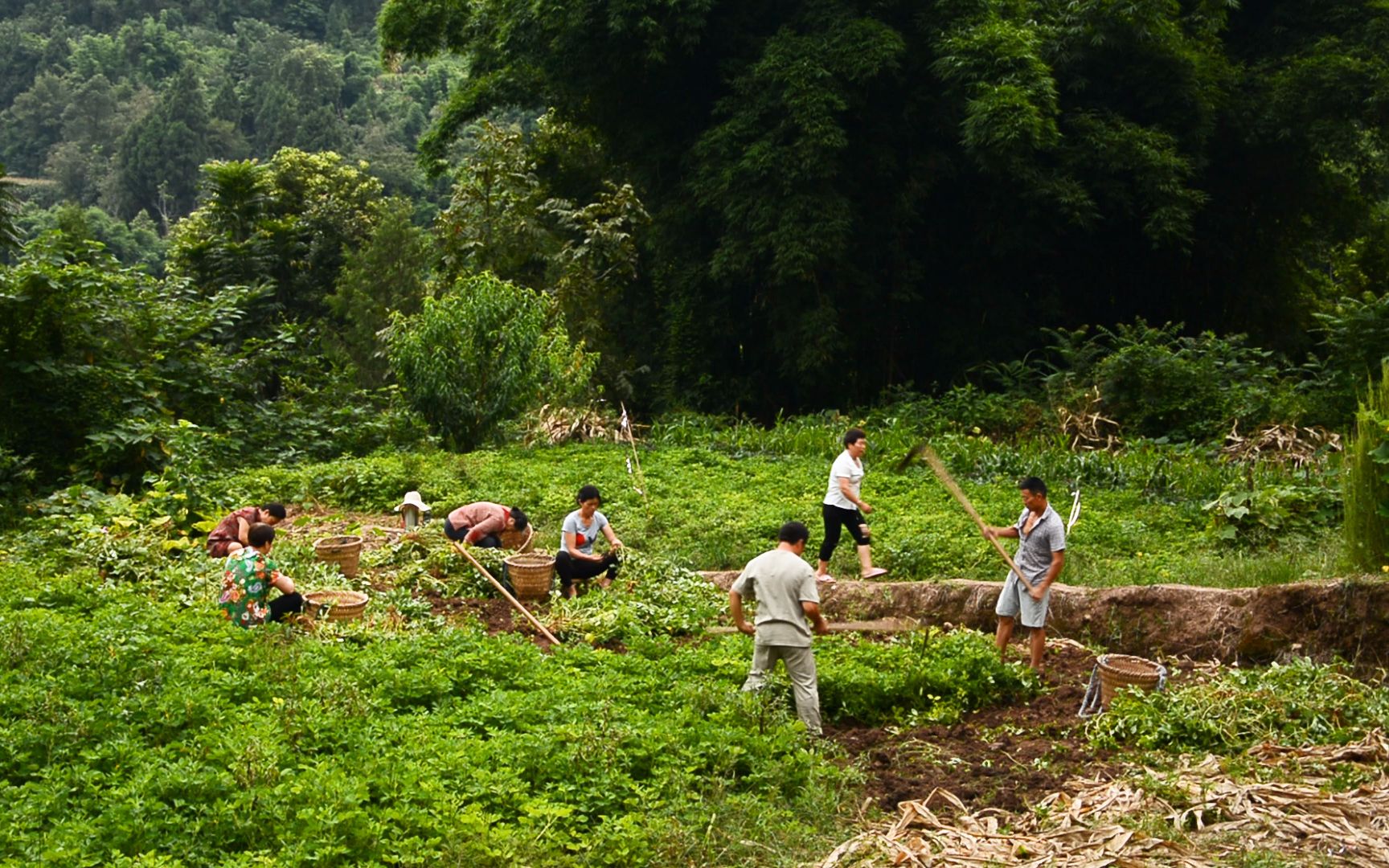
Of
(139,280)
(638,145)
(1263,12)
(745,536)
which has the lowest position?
(745,536)

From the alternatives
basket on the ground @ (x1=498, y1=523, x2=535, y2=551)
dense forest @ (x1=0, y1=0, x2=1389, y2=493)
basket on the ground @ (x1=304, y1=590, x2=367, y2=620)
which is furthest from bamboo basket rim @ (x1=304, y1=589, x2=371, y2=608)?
dense forest @ (x1=0, y1=0, x2=1389, y2=493)

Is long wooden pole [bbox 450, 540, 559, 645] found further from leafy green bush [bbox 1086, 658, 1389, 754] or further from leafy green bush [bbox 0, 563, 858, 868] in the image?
leafy green bush [bbox 1086, 658, 1389, 754]

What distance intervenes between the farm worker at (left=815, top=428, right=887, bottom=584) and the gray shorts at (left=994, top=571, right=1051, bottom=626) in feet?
7.24

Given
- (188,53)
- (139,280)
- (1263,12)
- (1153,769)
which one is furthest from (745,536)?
(188,53)

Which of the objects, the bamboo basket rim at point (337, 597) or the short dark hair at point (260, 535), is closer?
the short dark hair at point (260, 535)

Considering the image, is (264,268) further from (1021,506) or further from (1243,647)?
(1243,647)

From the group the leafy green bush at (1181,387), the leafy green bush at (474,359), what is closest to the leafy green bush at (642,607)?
the leafy green bush at (474,359)

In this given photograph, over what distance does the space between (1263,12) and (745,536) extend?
59.9 feet

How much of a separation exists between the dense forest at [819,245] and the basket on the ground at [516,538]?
6.59m

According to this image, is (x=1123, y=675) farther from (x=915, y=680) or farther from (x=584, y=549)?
(x=584, y=549)

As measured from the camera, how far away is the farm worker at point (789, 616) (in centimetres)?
828

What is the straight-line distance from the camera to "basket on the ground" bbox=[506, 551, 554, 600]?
1116cm

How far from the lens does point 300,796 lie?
20.6 ft

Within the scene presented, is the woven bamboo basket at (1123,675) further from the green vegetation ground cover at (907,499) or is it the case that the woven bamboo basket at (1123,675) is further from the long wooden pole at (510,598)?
the long wooden pole at (510,598)
